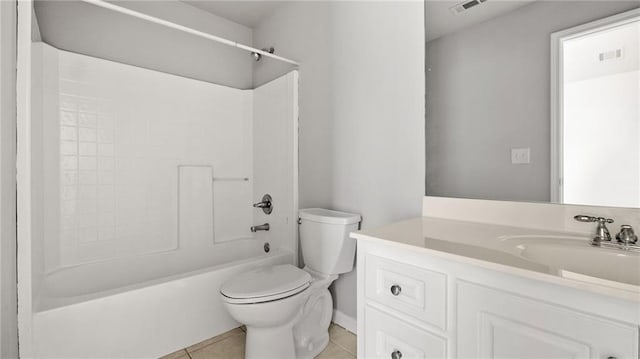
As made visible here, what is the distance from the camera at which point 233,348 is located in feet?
5.08

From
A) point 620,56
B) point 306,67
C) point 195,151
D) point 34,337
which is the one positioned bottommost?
point 34,337

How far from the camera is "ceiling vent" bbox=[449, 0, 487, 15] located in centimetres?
116

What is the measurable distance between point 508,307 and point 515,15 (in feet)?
3.37

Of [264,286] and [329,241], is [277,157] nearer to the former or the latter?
[329,241]

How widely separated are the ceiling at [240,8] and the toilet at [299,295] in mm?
1701

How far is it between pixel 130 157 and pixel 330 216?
148cm

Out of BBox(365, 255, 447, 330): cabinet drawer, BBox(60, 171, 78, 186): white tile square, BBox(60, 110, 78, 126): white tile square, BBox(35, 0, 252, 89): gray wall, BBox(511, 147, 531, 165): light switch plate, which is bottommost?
BBox(365, 255, 447, 330): cabinet drawer

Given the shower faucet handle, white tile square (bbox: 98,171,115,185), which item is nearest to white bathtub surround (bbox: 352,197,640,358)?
the shower faucet handle

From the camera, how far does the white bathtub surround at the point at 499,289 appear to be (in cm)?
53

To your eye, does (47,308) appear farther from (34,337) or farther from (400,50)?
(400,50)

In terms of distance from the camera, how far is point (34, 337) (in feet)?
3.79

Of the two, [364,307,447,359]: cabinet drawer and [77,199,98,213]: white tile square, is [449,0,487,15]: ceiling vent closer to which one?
[364,307,447,359]: cabinet drawer

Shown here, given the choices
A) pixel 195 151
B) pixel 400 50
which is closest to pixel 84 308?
pixel 195 151

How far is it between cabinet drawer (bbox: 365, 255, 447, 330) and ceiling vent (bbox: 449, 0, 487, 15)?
1093 millimetres
